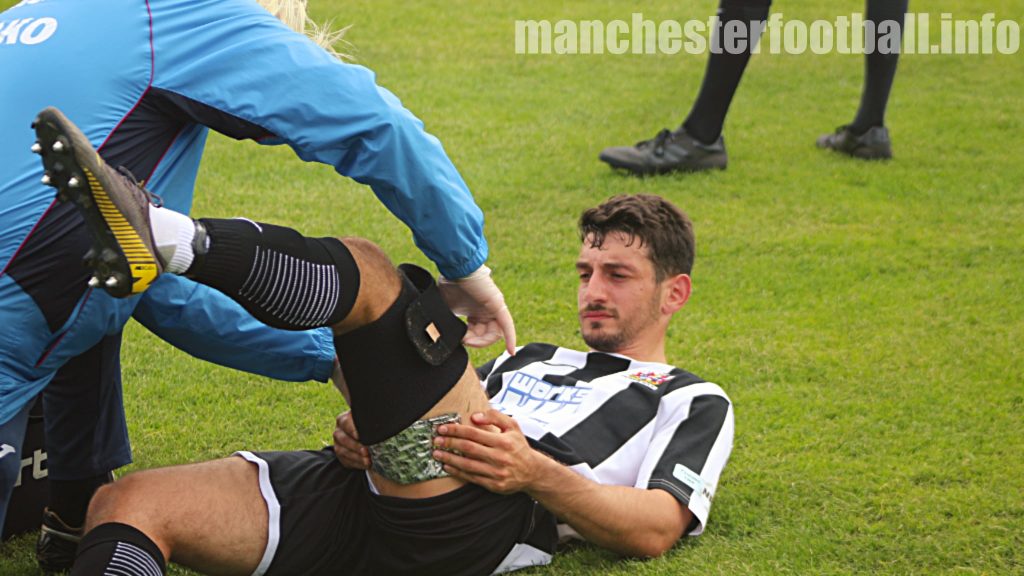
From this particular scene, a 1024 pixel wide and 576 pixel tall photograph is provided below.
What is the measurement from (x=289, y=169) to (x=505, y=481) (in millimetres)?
3932

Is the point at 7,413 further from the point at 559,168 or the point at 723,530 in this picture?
the point at 559,168

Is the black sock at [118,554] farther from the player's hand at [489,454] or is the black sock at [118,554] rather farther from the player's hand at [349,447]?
the player's hand at [489,454]

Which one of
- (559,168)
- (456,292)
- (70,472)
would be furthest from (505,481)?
(559,168)

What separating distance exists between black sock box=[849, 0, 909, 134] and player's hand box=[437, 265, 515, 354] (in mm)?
4299

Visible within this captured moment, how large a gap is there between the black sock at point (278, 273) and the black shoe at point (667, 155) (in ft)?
12.8

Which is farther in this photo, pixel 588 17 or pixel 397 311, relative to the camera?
pixel 588 17

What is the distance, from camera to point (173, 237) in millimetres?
1950

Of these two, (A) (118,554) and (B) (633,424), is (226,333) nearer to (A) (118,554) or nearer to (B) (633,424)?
(A) (118,554)

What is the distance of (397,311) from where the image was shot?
2305 mm

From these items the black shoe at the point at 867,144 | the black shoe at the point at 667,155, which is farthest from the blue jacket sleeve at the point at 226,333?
the black shoe at the point at 867,144

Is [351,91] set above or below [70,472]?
above

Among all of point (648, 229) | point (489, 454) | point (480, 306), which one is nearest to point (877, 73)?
point (648, 229)

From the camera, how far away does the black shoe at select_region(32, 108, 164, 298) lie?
1791mm

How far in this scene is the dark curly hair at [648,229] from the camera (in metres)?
3.17
